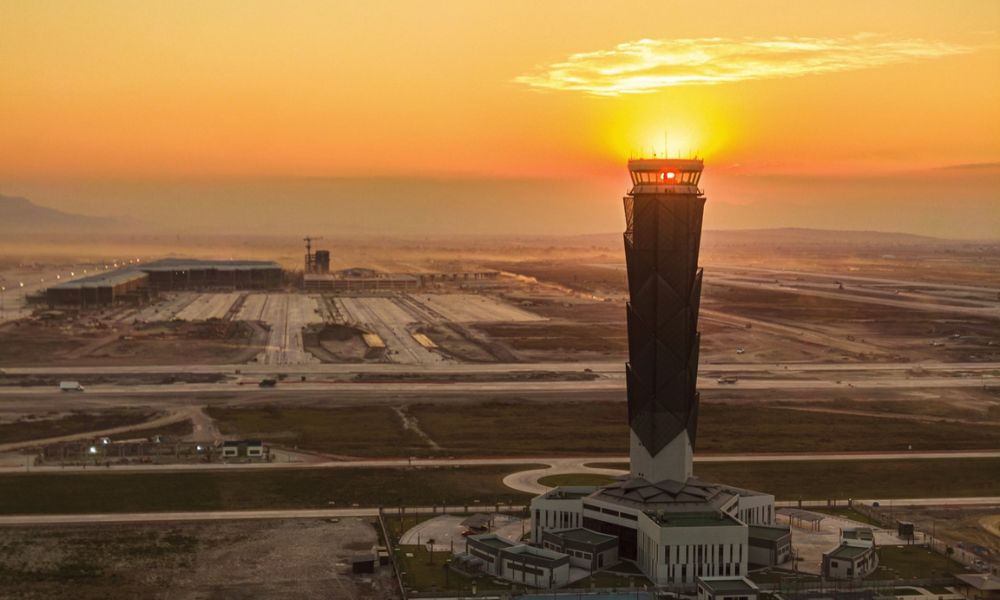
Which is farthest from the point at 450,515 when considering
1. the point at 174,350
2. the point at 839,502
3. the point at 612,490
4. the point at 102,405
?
the point at 174,350

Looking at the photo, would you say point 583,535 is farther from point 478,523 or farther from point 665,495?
point 478,523

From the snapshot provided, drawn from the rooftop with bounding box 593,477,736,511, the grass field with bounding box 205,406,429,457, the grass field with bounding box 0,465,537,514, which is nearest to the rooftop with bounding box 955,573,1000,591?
the rooftop with bounding box 593,477,736,511

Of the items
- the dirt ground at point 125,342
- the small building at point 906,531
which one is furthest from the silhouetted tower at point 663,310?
the dirt ground at point 125,342

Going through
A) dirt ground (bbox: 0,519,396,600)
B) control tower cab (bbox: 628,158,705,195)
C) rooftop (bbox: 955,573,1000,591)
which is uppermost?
control tower cab (bbox: 628,158,705,195)

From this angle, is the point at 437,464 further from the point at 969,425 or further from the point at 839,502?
the point at 969,425

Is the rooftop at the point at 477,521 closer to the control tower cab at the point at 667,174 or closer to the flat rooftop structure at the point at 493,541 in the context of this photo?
the flat rooftop structure at the point at 493,541

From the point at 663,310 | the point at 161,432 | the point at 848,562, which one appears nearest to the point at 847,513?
the point at 848,562

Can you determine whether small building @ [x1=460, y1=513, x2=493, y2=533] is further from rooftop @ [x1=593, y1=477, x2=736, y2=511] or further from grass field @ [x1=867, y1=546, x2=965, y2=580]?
grass field @ [x1=867, y1=546, x2=965, y2=580]
